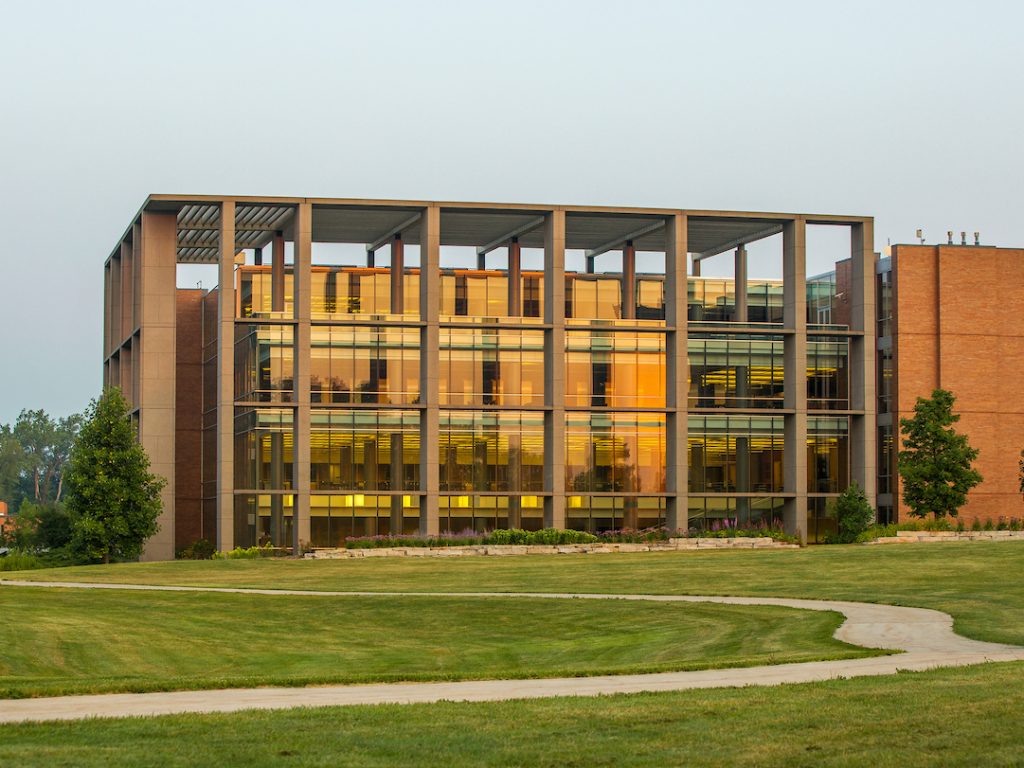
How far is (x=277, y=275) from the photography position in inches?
2842

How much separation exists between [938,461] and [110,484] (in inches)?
1405

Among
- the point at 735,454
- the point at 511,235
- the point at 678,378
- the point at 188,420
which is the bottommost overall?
the point at 735,454

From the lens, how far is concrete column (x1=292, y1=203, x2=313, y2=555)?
66.9 metres

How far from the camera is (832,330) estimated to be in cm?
7294

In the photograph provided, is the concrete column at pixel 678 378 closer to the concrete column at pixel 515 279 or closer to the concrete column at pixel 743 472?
the concrete column at pixel 743 472

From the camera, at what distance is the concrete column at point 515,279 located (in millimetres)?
73438

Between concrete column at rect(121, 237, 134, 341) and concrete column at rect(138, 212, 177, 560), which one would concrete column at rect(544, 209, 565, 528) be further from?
concrete column at rect(121, 237, 134, 341)

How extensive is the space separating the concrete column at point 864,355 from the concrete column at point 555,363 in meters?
14.4

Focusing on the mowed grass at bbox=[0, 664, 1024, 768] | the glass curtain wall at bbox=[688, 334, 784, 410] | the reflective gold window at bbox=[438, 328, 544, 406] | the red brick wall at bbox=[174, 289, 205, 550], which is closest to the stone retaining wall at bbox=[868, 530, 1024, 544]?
the glass curtain wall at bbox=[688, 334, 784, 410]

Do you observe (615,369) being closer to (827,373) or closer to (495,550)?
(827,373)

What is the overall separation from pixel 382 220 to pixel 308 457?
12.4 m

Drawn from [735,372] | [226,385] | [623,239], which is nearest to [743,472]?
[735,372]

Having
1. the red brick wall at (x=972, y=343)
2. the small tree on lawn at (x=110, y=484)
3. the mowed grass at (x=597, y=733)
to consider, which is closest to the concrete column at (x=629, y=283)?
the red brick wall at (x=972, y=343)

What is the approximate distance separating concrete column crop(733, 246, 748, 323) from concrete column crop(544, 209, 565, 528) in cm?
1067
